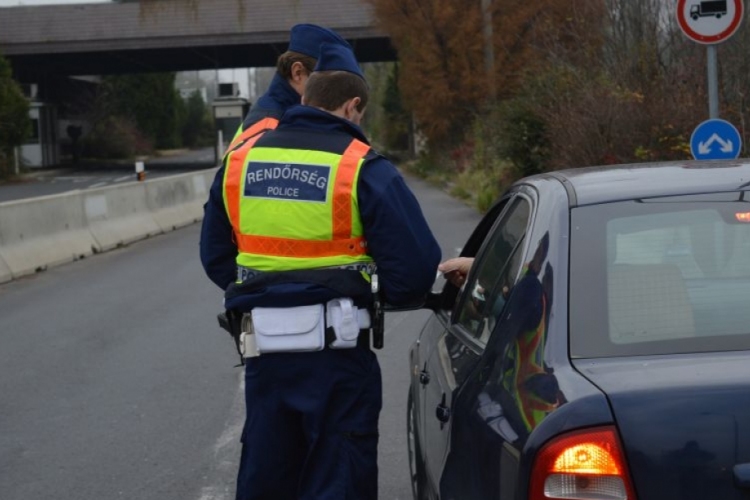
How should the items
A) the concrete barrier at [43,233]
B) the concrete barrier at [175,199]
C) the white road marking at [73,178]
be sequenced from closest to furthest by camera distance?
the concrete barrier at [43,233] → the concrete barrier at [175,199] → the white road marking at [73,178]

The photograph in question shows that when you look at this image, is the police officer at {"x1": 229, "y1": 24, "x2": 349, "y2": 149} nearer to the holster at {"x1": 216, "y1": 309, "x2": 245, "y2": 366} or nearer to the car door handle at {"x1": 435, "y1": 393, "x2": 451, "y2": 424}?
the holster at {"x1": 216, "y1": 309, "x2": 245, "y2": 366}

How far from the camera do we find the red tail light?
250 centimetres

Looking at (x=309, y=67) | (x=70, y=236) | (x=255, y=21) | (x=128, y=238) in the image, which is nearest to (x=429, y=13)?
(x=255, y=21)

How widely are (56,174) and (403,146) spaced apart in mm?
16849

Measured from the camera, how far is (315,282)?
3.63 meters

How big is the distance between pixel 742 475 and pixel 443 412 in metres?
1.16

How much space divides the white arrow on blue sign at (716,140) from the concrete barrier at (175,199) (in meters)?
12.0

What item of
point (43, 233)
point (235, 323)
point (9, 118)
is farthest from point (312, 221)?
point (9, 118)

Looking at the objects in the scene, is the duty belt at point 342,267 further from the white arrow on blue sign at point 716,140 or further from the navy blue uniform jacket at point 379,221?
the white arrow on blue sign at point 716,140

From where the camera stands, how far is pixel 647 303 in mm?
2922

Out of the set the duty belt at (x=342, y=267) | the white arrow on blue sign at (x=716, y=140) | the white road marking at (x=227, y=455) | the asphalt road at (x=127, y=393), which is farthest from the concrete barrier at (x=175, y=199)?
the duty belt at (x=342, y=267)

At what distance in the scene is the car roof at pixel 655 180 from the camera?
328 cm

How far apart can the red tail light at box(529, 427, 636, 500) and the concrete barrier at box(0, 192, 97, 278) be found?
12017 millimetres

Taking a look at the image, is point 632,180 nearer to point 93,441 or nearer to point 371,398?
point 371,398
